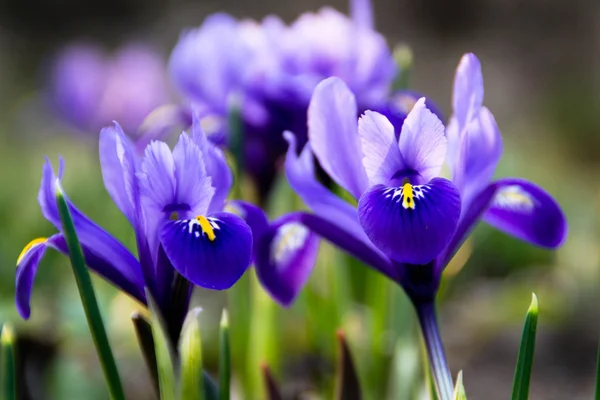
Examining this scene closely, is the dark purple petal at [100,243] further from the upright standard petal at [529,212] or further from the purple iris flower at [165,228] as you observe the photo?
the upright standard petal at [529,212]

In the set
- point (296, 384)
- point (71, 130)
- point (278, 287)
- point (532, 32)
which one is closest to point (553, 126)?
point (532, 32)

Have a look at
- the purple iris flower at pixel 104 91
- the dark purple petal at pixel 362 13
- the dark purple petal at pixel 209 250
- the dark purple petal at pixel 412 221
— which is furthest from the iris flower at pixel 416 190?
the purple iris flower at pixel 104 91

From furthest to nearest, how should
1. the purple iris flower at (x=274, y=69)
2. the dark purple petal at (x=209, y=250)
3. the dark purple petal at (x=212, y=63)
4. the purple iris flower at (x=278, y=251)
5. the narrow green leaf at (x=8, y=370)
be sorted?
1. the dark purple petal at (x=212, y=63)
2. the purple iris flower at (x=274, y=69)
3. the purple iris flower at (x=278, y=251)
4. the narrow green leaf at (x=8, y=370)
5. the dark purple petal at (x=209, y=250)

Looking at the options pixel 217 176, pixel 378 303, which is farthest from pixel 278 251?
pixel 378 303

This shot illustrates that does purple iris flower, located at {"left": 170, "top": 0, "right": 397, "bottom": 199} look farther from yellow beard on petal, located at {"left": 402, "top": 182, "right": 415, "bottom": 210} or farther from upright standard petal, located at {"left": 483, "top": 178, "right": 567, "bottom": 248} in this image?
yellow beard on petal, located at {"left": 402, "top": 182, "right": 415, "bottom": 210}

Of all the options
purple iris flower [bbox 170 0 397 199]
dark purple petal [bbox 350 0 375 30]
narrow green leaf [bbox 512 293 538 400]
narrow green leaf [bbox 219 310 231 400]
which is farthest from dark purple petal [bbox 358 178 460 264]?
dark purple petal [bbox 350 0 375 30]

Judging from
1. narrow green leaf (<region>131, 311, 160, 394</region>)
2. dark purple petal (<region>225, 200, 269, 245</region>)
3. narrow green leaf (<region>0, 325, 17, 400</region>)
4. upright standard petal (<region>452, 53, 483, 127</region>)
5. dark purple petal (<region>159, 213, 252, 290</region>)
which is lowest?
narrow green leaf (<region>0, 325, 17, 400</region>)
